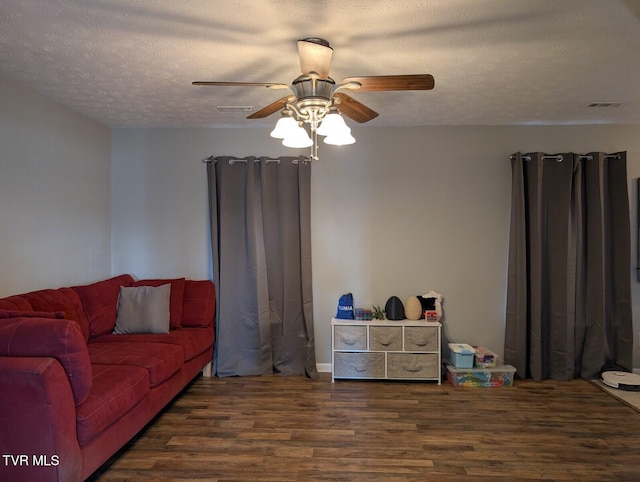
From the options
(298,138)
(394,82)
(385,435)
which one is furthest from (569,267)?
(298,138)

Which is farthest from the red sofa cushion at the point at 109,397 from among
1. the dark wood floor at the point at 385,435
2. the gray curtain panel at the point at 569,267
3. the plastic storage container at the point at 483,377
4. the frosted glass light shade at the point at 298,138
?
the gray curtain panel at the point at 569,267

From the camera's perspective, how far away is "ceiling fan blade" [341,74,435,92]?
206 centimetres

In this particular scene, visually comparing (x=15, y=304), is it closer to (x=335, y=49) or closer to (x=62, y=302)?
(x=62, y=302)

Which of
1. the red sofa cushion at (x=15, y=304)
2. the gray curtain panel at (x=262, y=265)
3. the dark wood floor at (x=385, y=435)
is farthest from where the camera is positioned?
the gray curtain panel at (x=262, y=265)

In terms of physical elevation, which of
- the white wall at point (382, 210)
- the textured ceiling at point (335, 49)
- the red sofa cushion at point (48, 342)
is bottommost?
the red sofa cushion at point (48, 342)

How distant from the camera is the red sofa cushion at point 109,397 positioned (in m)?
2.16

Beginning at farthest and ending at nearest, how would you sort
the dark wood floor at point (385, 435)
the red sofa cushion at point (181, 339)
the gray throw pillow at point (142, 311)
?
the gray throw pillow at point (142, 311)
the red sofa cushion at point (181, 339)
the dark wood floor at point (385, 435)

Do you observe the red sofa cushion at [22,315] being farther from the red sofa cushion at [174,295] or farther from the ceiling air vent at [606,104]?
the ceiling air vent at [606,104]

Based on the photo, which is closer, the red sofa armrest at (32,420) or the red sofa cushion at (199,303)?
the red sofa armrest at (32,420)

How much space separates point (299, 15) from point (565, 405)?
339cm

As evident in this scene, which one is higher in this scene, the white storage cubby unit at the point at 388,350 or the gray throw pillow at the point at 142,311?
the gray throw pillow at the point at 142,311

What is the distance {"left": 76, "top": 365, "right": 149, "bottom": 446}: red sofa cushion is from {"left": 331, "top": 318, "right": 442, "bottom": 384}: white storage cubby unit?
1.78m

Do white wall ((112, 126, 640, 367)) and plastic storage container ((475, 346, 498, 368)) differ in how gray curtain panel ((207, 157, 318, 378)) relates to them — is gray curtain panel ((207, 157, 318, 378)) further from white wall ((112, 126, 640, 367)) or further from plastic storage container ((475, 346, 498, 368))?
plastic storage container ((475, 346, 498, 368))

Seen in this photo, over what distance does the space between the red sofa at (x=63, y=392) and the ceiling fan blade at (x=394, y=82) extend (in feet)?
6.00
